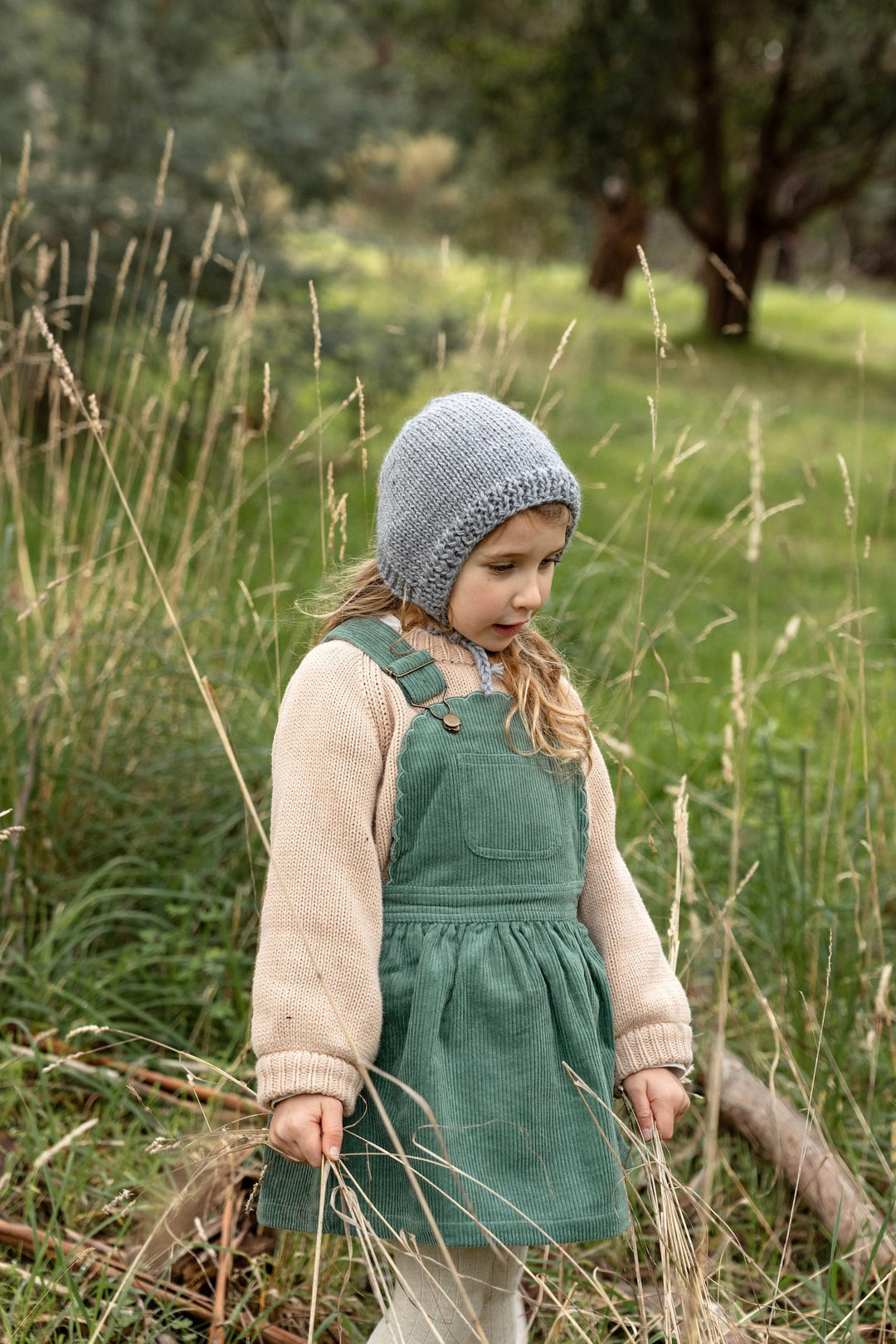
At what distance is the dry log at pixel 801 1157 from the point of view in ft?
7.00

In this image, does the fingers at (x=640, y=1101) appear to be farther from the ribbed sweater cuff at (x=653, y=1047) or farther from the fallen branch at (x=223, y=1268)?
the fallen branch at (x=223, y=1268)

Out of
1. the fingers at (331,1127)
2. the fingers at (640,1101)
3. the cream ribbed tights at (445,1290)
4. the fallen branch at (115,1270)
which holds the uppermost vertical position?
the fingers at (331,1127)

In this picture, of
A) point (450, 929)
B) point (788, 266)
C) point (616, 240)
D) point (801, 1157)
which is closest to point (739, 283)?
point (616, 240)

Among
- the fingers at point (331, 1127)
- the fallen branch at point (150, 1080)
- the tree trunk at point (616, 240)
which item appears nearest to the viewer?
the fingers at point (331, 1127)

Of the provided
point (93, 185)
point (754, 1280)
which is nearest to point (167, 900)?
point (754, 1280)

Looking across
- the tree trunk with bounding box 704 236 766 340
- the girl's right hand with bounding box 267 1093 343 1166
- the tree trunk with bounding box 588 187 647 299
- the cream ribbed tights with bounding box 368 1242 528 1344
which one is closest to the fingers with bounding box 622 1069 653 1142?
the cream ribbed tights with bounding box 368 1242 528 1344

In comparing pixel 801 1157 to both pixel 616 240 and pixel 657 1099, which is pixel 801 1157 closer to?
pixel 657 1099

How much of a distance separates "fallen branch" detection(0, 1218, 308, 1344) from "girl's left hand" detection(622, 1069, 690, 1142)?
659 millimetres

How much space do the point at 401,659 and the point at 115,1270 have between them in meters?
1.11

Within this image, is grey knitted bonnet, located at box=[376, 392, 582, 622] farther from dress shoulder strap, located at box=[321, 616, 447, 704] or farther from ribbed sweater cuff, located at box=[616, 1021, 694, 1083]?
ribbed sweater cuff, located at box=[616, 1021, 694, 1083]

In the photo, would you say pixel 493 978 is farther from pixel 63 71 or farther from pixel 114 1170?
pixel 63 71

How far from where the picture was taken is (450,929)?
164 cm

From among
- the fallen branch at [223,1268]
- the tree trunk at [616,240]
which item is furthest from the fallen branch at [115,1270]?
the tree trunk at [616,240]

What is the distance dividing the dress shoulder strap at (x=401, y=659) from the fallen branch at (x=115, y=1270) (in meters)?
1.00
